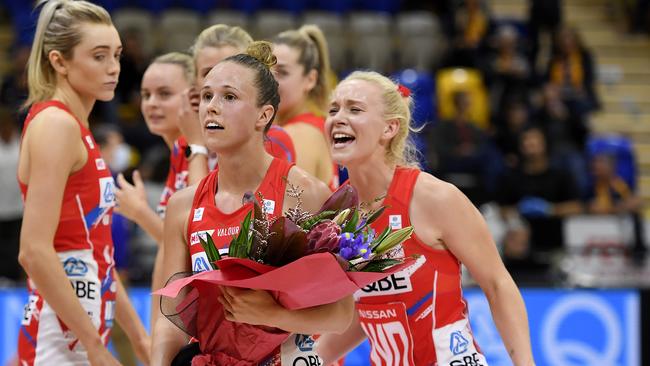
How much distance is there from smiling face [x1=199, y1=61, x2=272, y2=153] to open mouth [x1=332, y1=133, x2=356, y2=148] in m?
0.43

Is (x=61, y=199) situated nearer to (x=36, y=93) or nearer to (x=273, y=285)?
(x=36, y=93)

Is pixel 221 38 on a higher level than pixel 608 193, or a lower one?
higher

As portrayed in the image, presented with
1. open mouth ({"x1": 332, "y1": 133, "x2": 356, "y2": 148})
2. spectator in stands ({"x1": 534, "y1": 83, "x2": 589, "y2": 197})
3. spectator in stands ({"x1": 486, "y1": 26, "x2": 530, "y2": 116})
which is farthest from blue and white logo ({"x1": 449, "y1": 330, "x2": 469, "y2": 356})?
spectator in stands ({"x1": 486, "y1": 26, "x2": 530, "y2": 116})

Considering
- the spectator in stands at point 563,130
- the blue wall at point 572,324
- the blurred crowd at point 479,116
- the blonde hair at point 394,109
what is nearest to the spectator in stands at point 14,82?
the blurred crowd at point 479,116

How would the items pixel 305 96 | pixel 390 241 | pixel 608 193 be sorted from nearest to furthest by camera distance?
1. pixel 390 241
2. pixel 305 96
3. pixel 608 193

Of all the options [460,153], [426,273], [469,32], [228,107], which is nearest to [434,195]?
[426,273]

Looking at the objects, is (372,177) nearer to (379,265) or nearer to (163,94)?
(379,265)

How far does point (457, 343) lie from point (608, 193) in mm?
7199

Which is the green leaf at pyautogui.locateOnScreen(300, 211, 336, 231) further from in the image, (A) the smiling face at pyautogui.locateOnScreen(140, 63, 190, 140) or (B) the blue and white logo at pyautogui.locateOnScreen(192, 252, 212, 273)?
(A) the smiling face at pyautogui.locateOnScreen(140, 63, 190, 140)

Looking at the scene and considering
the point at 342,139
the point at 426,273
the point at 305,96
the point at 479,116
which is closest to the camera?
the point at 426,273

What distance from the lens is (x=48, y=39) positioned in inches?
152

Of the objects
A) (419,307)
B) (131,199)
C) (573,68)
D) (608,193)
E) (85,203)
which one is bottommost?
(608,193)

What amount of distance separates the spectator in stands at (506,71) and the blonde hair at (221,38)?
26.9ft

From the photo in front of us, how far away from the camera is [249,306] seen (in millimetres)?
2967
